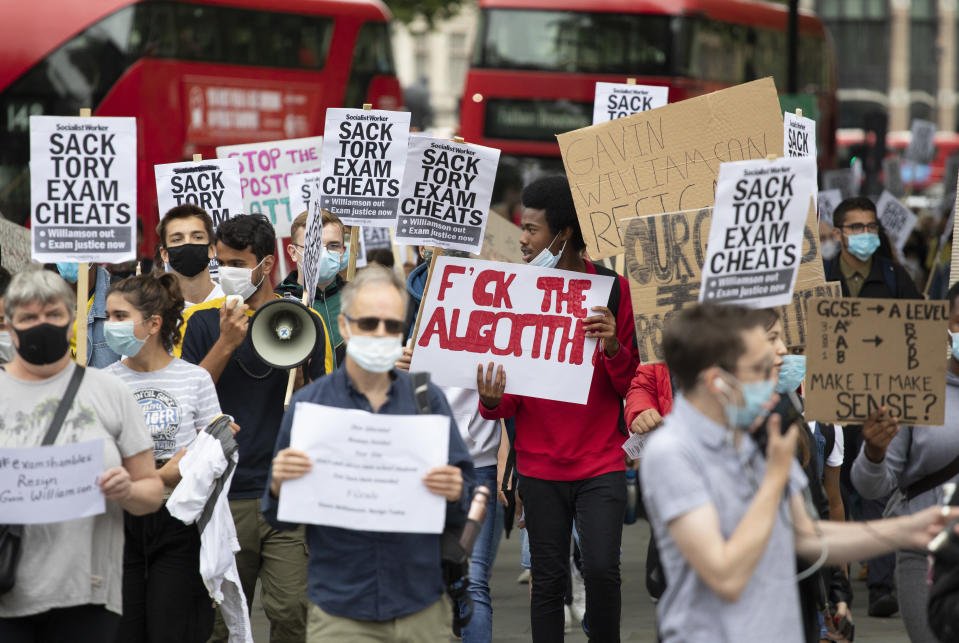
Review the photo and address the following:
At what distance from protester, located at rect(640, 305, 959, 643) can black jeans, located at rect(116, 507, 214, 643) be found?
6.67 ft

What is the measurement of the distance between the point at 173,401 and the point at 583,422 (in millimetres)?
1588

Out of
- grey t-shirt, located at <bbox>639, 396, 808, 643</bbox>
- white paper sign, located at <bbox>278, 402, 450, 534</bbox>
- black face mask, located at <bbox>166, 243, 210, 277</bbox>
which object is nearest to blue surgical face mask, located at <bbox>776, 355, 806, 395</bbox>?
white paper sign, located at <bbox>278, 402, 450, 534</bbox>

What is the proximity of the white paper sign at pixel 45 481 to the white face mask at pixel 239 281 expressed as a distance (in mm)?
1900

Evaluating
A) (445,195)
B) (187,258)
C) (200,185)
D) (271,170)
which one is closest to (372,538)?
(187,258)

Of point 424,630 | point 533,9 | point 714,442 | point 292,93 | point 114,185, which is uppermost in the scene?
point 533,9

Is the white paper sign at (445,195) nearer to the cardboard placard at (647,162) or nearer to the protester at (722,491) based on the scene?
the cardboard placard at (647,162)

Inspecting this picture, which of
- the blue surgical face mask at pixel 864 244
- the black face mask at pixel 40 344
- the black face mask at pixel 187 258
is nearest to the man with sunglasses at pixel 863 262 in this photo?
the blue surgical face mask at pixel 864 244

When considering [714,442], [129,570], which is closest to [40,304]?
[129,570]

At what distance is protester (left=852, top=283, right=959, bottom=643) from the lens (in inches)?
180

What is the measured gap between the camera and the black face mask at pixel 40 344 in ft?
13.0

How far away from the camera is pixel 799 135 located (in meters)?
6.36

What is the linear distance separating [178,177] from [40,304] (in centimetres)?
428

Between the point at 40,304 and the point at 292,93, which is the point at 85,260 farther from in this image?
the point at 292,93

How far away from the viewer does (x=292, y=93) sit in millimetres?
16641
